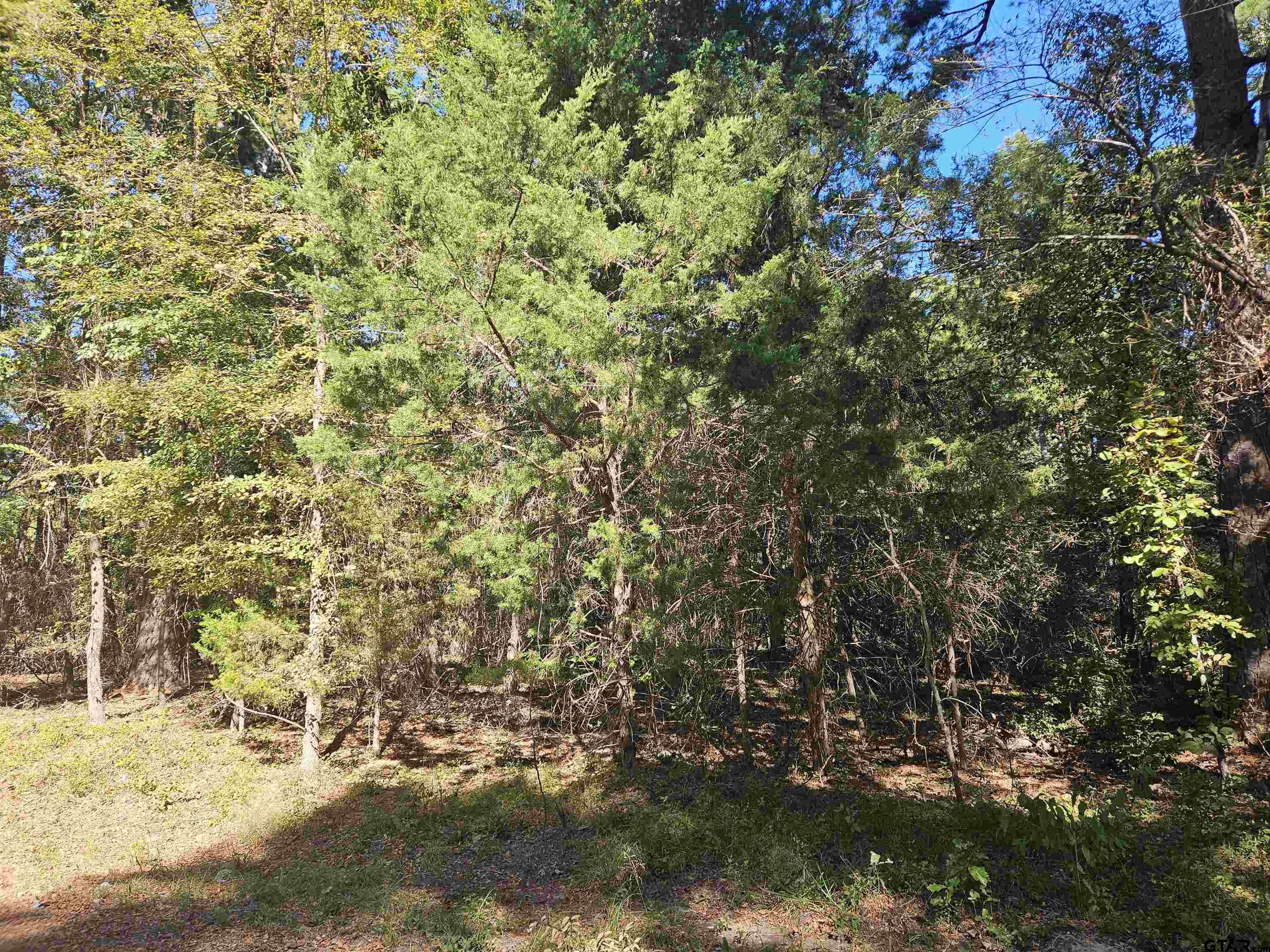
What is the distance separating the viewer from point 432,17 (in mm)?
13727

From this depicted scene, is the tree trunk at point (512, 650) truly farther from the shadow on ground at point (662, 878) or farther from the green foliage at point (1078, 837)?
the green foliage at point (1078, 837)

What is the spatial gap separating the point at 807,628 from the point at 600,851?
3.77 metres

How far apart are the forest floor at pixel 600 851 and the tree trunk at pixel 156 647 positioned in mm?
3311

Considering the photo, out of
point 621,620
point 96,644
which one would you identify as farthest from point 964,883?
point 96,644

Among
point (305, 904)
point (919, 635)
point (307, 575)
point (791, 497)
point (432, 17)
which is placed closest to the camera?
point (305, 904)

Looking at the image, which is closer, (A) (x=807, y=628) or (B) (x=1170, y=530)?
(B) (x=1170, y=530)

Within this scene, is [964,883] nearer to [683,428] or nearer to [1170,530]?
[1170,530]

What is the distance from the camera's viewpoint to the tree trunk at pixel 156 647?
15.9 metres

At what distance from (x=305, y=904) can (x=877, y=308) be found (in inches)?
361

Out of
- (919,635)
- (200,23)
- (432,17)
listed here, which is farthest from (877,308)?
(200,23)

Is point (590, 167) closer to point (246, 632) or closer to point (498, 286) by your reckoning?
point (498, 286)

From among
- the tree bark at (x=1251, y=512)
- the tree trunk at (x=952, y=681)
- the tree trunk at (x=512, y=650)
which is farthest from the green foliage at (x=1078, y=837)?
the tree trunk at (x=512, y=650)

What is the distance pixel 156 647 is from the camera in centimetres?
1622

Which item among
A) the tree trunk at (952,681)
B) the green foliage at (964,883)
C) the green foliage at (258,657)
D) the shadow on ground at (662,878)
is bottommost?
the shadow on ground at (662,878)
